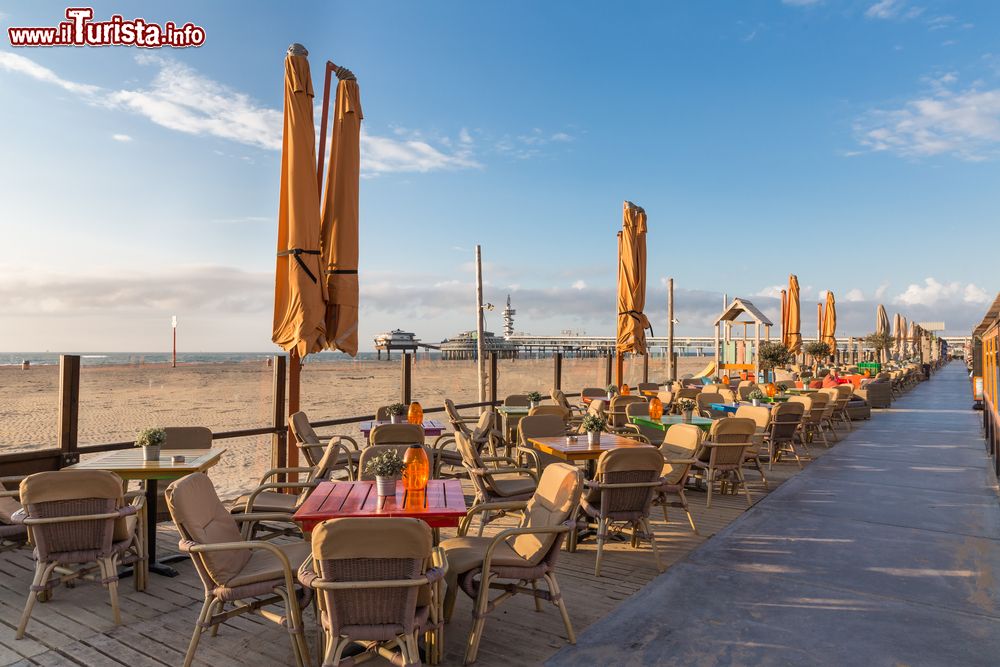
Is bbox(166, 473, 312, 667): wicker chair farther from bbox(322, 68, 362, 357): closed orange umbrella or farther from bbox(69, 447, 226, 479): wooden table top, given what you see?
bbox(322, 68, 362, 357): closed orange umbrella

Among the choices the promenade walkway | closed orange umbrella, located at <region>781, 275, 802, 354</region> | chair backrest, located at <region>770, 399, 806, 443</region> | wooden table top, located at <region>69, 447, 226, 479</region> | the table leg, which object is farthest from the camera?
closed orange umbrella, located at <region>781, 275, 802, 354</region>

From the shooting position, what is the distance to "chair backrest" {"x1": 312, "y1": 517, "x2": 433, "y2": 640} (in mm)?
2273

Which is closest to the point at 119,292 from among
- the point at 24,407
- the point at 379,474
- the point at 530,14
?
the point at 24,407

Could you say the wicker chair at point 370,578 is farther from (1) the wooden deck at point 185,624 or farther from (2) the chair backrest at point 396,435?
(2) the chair backrest at point 396,435

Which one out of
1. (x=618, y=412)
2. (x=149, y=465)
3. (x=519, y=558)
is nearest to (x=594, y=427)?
(x=519, y=558)

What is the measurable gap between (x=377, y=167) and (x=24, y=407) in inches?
728

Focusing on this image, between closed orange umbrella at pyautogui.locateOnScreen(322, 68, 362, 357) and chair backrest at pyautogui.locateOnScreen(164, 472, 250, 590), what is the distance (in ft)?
7.34

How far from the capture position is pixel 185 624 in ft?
10.8

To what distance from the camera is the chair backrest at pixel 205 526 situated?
2674mm

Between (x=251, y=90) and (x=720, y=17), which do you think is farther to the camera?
(x=720, y=17)

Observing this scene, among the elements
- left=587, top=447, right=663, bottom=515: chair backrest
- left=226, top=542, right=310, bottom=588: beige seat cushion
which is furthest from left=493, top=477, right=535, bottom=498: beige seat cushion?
left=226, top=542, right=310, bottom=588: beige seat cushion

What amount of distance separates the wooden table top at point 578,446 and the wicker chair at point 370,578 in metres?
2.36

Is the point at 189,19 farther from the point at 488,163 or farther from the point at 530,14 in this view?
the point at 488,163

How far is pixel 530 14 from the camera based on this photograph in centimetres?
1150
